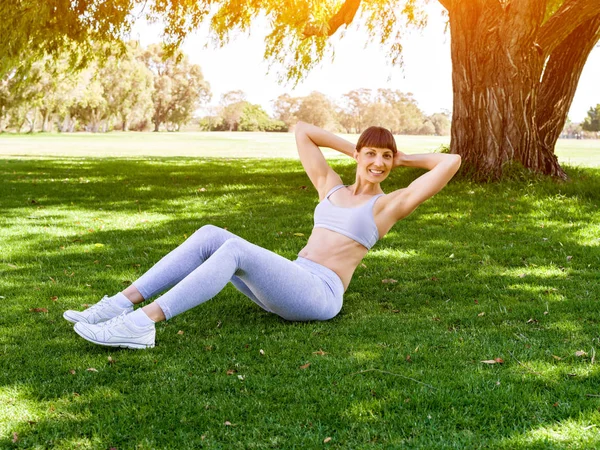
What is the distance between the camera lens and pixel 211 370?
384cm

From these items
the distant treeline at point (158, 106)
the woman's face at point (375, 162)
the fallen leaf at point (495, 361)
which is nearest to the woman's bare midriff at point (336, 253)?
the woman's face at point (375, 162)

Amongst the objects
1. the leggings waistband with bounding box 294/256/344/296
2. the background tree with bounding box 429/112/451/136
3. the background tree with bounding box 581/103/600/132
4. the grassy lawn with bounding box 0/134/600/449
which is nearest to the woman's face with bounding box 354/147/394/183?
the leggings waistband with bounding box 294/256/344/296

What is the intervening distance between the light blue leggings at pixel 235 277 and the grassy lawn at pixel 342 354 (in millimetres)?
242

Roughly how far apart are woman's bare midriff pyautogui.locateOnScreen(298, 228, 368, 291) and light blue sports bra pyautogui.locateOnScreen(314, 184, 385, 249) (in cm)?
5

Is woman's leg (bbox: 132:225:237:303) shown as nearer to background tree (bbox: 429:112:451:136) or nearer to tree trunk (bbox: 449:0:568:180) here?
tree trunk (bbox: 449:0:568:180)

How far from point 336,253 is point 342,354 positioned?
31.9 inches

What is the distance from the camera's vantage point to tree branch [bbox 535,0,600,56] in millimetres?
11023

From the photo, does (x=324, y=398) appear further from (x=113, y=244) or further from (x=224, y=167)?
(x=224, y=167)

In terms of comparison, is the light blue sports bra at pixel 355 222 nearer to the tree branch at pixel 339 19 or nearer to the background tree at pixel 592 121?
the tree branch at pixel 339 19

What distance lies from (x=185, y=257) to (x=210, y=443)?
1.51 metres

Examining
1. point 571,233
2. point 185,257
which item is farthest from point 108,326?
point 571,233

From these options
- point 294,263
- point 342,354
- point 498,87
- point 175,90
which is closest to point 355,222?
point 294,263

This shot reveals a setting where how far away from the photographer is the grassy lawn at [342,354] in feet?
10.2

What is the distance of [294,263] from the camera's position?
4.39m
